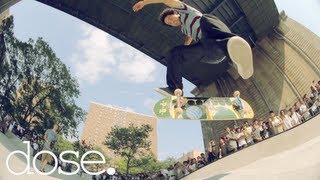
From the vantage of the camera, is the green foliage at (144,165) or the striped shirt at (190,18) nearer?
the striped shirt at (190,18)

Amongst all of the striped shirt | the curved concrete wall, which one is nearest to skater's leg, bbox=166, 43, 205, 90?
the striped shirt

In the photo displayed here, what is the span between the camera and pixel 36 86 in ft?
83.3

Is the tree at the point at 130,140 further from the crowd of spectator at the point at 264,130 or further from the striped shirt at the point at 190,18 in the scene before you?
the striped shirt at the point at 190,18

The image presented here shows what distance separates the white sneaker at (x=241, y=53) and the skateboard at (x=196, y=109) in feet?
5.77

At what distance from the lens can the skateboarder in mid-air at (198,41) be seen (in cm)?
729

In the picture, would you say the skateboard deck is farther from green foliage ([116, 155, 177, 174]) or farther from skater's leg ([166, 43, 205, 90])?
→ green foliage ([116, 155, 177, 174])

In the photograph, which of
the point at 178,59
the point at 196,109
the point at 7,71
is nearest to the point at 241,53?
the point at 178,59

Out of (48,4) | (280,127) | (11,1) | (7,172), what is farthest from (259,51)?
(7,172)

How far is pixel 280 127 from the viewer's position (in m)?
12.6

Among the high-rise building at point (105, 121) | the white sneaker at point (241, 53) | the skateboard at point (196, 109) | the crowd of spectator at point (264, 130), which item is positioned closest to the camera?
the white sneaker at point (241, 53)

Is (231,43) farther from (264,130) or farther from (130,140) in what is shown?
(130,140)

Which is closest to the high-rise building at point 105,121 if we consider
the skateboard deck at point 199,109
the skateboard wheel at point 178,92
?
the skateboard deck at point 199,109

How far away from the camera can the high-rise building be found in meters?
122

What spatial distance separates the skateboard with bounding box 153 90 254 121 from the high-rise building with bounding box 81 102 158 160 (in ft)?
344
